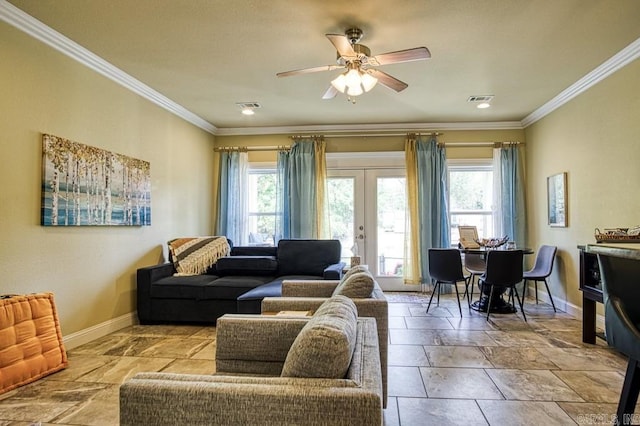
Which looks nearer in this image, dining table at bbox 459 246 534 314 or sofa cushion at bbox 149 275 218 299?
sofa cushion at bbox 149 275 218 299

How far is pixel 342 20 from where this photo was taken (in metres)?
2.82

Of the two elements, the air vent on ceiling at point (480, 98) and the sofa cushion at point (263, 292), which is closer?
the sofa cushion at point (263, 292)

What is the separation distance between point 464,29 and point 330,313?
2.67 metres

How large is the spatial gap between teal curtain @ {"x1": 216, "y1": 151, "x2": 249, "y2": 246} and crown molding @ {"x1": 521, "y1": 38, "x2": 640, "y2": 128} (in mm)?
4446

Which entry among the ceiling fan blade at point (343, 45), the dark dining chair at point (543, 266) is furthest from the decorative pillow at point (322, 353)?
the dark dining chair at point (543, 266)

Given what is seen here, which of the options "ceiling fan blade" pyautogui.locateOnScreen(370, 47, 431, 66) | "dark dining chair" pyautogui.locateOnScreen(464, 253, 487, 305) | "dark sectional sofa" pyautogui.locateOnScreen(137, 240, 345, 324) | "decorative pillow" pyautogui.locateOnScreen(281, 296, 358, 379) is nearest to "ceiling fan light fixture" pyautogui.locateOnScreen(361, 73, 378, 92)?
"ceiling fan blade" pyautogui.locateOnScreen(370, 47, 431, 66)

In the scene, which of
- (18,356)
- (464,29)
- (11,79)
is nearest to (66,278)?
(18,356)

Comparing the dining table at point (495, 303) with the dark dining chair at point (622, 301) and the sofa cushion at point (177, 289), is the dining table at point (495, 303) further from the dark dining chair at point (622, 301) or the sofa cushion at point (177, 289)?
the sofa cushion at point (177, 289)

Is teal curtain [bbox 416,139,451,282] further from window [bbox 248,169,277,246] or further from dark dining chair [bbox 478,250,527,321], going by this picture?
window [bbox 248,169,277,246]

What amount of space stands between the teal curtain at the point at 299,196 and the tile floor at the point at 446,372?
7.16ft

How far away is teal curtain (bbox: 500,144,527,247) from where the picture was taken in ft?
18.2

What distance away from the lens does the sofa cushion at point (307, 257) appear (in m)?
4.59

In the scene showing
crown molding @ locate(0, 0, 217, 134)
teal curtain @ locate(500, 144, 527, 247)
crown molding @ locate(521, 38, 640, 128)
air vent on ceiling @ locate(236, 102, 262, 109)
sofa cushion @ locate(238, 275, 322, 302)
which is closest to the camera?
crown molding @ locate(0, 0, 217, 134)

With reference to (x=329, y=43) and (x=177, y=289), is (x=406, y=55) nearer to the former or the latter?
(x=329, y=43)
